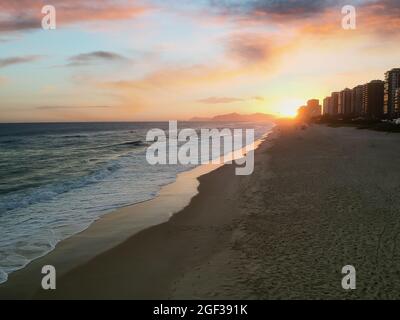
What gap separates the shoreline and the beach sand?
0.53 feet

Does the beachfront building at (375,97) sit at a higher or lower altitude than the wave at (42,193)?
higher

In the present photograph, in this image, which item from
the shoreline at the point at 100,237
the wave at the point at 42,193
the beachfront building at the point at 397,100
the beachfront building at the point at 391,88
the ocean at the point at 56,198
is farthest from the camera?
the beachfront building at the point at 391,88

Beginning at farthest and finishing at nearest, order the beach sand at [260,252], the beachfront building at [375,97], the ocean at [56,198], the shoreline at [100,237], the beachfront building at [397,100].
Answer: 1. the beachfront building at [375,97]
2. the beachfront building at [397,100]
3. the ocean at [56,198]
4. the shoreline at [100,237]
5. the beach sand at [260,252]

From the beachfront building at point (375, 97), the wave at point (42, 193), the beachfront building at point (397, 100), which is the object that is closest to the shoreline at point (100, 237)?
the wave at point (42, 193)

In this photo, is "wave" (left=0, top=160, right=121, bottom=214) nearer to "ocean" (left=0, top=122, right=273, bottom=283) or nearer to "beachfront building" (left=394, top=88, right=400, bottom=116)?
"ocean" (left=0, top=122, right=273, bottom=283)

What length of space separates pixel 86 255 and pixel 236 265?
3.48 metres

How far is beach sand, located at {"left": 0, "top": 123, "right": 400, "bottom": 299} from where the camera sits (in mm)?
6907

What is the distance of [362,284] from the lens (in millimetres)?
6762

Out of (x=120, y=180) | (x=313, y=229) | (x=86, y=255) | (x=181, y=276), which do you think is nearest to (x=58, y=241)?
(x=86, y=255)

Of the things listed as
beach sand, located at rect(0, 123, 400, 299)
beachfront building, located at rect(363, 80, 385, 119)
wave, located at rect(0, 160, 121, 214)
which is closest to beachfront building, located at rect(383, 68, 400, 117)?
beachfront building, located at rect(363, 80, 385, 119)

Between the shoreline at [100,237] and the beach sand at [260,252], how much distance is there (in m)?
0.16

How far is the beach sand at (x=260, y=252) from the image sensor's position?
691cm

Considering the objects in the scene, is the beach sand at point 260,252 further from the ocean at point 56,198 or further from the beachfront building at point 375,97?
the beachfront building at point 375,97
